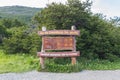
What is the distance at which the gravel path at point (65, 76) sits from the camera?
26.9ft

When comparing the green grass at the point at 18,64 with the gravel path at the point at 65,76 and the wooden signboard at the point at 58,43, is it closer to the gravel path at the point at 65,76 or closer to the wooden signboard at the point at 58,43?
the gravel path at the point at 65,76

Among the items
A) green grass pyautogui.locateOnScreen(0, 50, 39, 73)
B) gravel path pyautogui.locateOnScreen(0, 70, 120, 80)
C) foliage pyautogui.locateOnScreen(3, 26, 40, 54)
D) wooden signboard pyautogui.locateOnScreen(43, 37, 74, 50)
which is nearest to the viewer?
gravel path pyautogui.locateOnScreen(0, 70, 120, 80)

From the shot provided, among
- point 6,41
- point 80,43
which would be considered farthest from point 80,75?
point 6,41

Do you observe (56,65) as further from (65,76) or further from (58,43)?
(65,76)

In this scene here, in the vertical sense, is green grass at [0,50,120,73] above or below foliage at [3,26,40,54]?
below

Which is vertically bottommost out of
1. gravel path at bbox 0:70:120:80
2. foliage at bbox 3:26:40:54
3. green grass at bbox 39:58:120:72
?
gravel path at bbox 0:70:120:80

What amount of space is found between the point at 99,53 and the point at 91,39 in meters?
0.75

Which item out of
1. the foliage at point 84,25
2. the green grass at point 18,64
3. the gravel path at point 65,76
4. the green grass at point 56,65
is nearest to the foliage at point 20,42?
the green grass at point 18,64

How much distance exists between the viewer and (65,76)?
8516 mm

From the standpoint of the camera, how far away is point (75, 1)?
1160cm

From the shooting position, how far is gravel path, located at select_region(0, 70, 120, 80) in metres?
8.20

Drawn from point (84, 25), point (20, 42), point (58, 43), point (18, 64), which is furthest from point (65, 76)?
point (20, 42)

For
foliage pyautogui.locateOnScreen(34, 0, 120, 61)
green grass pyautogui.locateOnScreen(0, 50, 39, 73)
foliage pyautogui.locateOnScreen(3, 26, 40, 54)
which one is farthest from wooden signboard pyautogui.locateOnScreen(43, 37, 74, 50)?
foliage pyautogui.locateOnScreen(3, 26, 40, 54)

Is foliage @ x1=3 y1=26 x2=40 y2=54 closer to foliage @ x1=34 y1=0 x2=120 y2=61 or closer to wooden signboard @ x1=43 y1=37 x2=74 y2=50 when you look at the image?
foliage @ x1=34 y1=0 x2=120 y2=61
